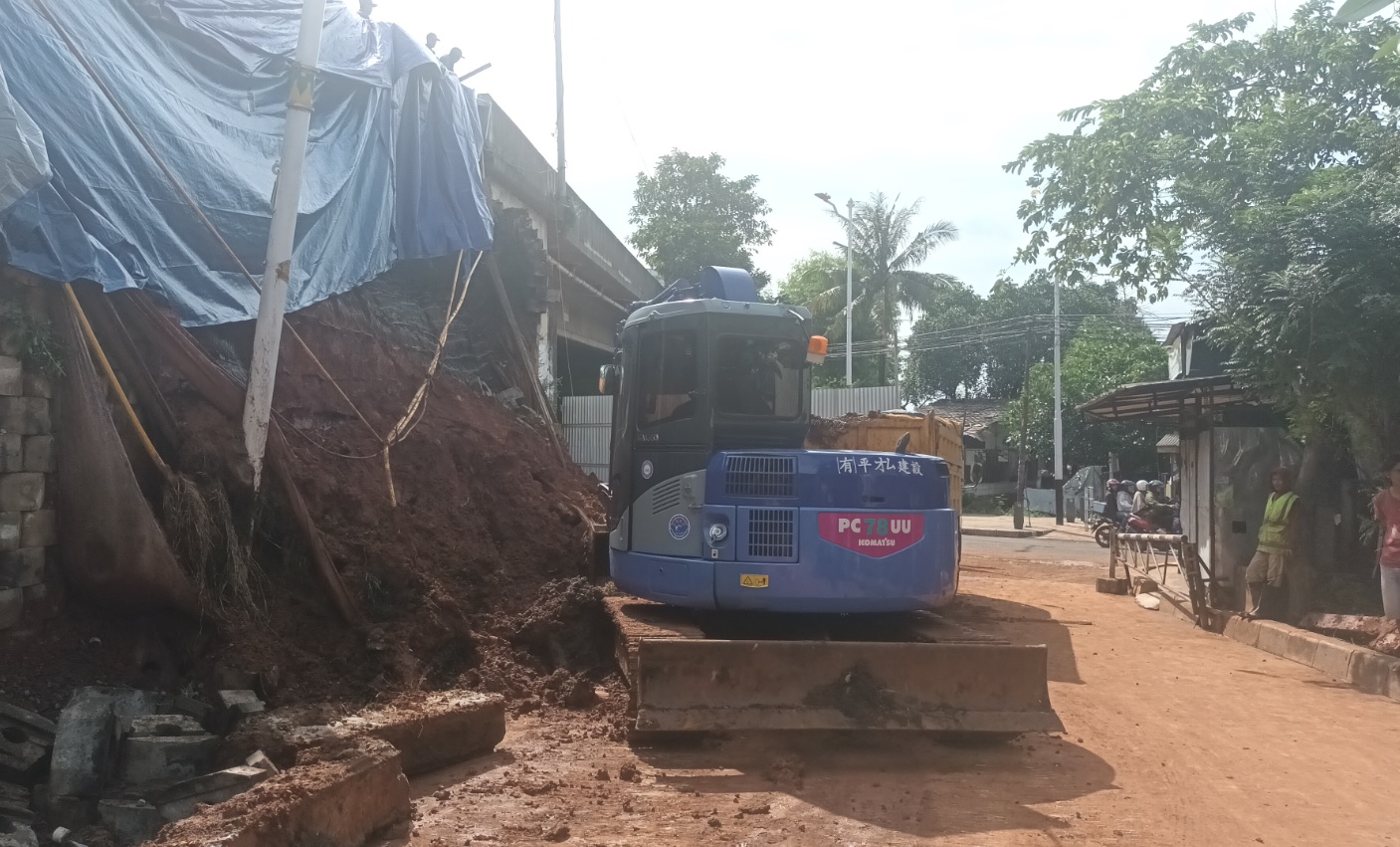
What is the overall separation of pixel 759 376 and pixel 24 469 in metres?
4.46

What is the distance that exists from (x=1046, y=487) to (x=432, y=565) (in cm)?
3338

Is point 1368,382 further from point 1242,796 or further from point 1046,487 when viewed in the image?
point 1046,487

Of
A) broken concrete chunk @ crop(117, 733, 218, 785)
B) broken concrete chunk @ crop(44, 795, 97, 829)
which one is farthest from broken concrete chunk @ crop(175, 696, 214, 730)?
broken concrete chunk @ crop(44, 795, 97, 829)

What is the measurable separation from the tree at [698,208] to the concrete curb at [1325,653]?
20.5 metres

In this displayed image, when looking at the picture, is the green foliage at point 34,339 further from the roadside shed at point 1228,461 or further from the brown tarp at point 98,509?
the roadside shed at point 1228,461

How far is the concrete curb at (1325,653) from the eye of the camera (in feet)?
27.6

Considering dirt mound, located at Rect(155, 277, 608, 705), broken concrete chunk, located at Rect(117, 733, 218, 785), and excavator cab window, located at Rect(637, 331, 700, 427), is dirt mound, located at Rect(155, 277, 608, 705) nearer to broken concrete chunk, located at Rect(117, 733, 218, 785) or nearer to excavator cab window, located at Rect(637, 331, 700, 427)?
broken concrete chunk, located at Rect(117, 733, 218, 785)

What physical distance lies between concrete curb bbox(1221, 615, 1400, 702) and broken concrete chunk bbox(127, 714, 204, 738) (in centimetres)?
830

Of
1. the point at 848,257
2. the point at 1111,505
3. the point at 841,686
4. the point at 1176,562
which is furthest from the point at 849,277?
the point at 841,686

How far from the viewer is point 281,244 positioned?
785 centimetres

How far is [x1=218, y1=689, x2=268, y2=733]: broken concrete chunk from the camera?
5.65m

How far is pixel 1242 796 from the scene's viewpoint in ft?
18.2

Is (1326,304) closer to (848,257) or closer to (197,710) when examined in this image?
(197,710)

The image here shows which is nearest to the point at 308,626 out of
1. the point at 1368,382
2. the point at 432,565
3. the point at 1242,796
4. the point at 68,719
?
the point at 432,565
